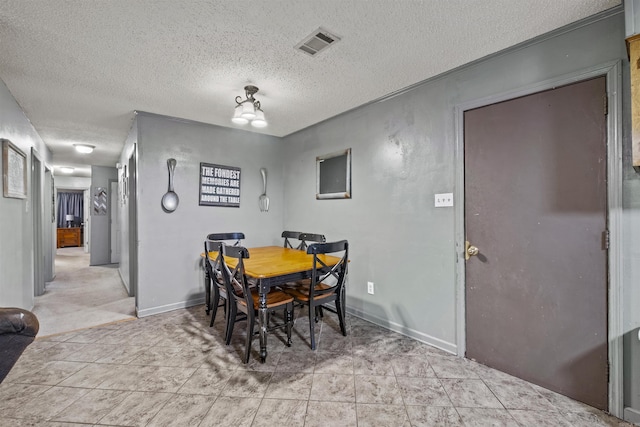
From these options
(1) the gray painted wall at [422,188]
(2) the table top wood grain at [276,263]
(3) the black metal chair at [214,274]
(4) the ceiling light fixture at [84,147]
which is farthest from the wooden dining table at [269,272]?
(4) the ceiling light fixture at [84,147]

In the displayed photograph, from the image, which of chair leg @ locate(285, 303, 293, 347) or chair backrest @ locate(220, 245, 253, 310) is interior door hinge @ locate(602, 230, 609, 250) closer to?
chair leg @ locate(285, 303, 293, 347)

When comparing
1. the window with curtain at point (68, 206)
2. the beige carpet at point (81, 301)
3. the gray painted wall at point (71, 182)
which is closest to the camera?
the beige carpet at point (81, 301)

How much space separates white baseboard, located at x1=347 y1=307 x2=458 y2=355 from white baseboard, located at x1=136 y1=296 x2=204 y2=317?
6.36ft

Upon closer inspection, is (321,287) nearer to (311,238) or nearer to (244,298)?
(244,298)

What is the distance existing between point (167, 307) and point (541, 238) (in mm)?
3654

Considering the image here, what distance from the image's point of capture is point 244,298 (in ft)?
7.51

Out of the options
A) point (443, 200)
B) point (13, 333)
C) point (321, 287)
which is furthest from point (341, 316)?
point (13, 333)

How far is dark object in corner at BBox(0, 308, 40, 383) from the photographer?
85 cm

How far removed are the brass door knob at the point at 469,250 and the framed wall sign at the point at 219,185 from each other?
285 centimetres

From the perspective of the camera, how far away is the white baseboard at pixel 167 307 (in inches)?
123

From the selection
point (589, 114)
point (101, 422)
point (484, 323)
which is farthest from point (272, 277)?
point (589, 114)

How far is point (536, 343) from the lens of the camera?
1868mm

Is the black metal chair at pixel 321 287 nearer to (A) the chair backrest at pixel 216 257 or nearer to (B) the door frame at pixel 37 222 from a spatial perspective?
(A) the chair backrest at pixel 216 257

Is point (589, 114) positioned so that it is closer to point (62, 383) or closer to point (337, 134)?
point (337, 134)
